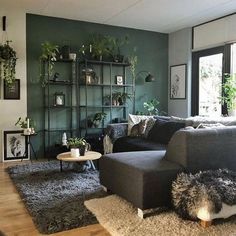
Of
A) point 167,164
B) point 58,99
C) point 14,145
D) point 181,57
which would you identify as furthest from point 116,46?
point 167,164

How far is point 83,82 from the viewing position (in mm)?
5395

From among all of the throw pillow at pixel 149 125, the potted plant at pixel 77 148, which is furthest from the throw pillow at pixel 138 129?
the potted plant at pixel 77 148

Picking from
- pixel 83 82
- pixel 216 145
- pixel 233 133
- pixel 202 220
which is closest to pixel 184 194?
pixel 202 220

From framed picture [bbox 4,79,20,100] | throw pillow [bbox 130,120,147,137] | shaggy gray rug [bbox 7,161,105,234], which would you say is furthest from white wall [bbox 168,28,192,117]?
framed picture [bbox 4,79,20,100]

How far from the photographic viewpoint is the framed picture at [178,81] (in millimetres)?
6031

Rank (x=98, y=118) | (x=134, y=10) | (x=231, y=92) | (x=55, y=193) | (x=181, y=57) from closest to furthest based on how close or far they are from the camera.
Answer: (x=55, y=193), (x=231, y=92), (x=134, y=10), (x=98, y=118), (x=181, y=57)

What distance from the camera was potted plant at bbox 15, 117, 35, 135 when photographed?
15.4 ft

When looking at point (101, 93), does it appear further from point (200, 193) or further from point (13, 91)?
point (200, 193)

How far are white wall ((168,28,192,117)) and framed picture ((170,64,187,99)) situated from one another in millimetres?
87

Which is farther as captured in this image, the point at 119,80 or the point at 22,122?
the point at 119,80

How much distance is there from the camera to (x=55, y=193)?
3.10 m

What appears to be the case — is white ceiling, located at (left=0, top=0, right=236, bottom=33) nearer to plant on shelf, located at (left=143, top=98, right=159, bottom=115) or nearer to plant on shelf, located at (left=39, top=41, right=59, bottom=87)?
plant on shelf, located at (left=39, top=41, right=59, bottom=87)

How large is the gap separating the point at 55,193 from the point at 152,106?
331 cm

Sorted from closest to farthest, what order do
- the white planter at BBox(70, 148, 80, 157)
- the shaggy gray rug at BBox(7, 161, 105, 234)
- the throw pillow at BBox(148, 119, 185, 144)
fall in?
the shaggy gray rug at BBox(7, 161, 105, 234), the white planter at BBox(70, 148, 80, 157), the throw pillow at BBox(148, 119, 185, 144)
